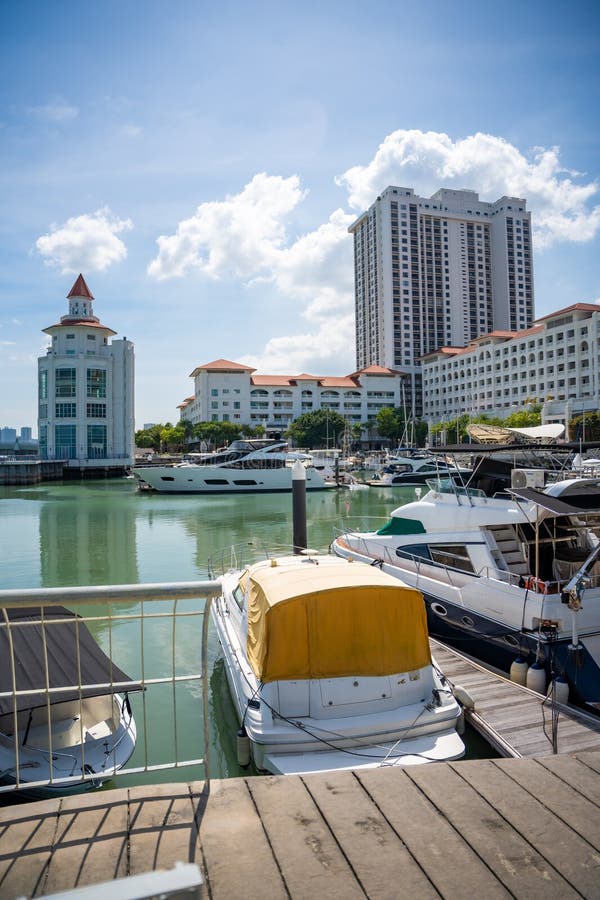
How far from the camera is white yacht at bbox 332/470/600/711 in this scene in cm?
929

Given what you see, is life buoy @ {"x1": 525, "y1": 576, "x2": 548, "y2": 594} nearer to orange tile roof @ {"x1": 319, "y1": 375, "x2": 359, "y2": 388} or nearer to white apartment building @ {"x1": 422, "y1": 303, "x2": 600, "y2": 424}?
white apartment building @ {"x1": 422, "y1": 303, "x2": 600, "y2": 424}

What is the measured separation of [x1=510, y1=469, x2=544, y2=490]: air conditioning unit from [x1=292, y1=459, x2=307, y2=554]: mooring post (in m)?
7.56

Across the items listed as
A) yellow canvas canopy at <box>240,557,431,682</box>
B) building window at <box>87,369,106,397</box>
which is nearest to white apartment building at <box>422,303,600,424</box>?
building window at <box>87,369,106,397</box>

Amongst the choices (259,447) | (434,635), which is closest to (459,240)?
(259,447)

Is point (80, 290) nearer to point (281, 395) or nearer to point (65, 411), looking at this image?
point (65, 411)

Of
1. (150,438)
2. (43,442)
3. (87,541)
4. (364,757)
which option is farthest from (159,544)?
(150,438)

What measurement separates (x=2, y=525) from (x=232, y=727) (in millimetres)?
30812

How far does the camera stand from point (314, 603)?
6.84 meters

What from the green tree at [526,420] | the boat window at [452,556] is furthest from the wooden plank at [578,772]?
the green tree at [526,420]

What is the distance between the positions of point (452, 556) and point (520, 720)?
4713 millimetres

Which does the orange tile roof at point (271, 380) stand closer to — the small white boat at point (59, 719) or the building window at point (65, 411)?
the building window at point (65, 411)

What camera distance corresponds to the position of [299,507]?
19.0 meters

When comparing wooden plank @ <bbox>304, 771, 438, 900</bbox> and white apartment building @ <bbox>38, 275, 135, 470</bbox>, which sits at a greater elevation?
white apartment building @ <bbox>38, 275, 135, 470</bbox>

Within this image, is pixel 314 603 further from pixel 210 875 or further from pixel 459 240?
pixel 459 240
